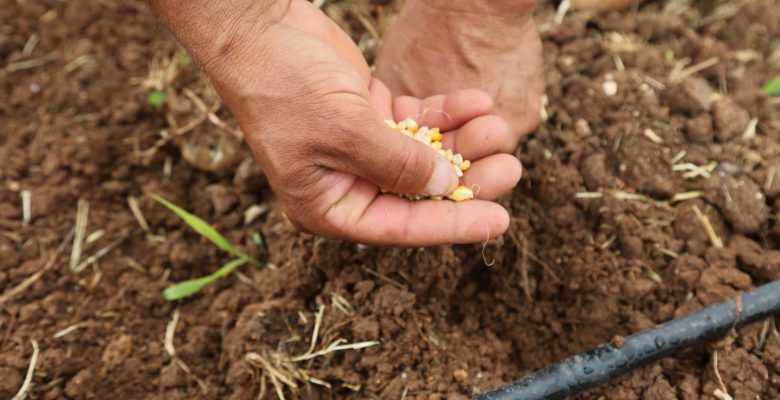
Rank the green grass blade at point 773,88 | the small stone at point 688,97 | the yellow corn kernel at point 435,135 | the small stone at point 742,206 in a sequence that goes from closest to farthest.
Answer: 1. the yellow corn kernel at point 435,135
2. the small stone at point 742,206
3. the small stone at point 688,97
4. the green grass blade at point 773,88

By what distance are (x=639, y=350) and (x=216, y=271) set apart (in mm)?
1301

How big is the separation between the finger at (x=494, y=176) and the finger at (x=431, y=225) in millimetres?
65

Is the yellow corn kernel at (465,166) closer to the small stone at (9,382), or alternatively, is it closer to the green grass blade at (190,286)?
the green grass blade at (190,286)

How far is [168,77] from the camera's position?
2.51 m

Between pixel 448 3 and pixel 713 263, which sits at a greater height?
pixel 448 3

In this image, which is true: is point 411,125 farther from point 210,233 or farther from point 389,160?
point 210,233

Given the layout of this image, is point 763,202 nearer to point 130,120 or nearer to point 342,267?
point 342,267

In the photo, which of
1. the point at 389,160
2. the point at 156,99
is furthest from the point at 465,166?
the point at 156,99

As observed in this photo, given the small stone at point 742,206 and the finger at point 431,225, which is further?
the small stone at point 742,206

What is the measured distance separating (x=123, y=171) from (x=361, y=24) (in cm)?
104

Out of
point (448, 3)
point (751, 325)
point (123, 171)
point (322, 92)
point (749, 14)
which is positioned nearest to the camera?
point (322, 92)

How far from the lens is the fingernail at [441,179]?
1.67 metres

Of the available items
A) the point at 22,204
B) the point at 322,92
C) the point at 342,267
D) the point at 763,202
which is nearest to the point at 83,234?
the point at 22,204

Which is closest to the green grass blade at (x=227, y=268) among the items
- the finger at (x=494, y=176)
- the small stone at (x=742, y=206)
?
the finger at (x=494, y=176)
